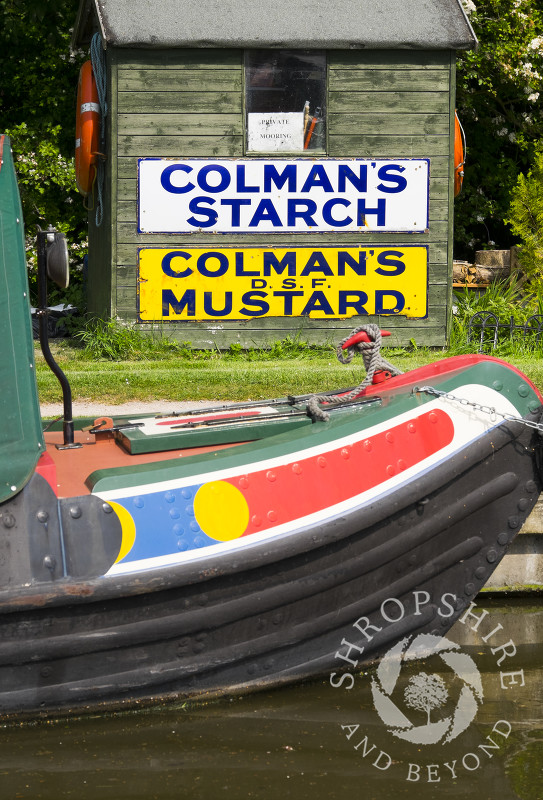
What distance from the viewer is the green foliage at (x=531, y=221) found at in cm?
1234

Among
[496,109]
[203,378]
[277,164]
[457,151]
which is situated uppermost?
[496,109]

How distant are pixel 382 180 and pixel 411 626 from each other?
680 cm

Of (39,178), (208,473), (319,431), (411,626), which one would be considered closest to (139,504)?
(208,473)

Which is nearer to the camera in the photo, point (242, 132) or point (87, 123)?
point (242, 132)

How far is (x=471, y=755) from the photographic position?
4324 mm

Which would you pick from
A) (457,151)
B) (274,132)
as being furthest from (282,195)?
(457,151)

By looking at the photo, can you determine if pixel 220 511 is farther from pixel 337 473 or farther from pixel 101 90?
pixel 101 90

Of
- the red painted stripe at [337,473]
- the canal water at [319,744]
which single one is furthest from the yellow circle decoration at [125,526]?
the canal water at [319,744]

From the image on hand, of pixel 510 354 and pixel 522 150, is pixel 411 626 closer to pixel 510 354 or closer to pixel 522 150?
pixel 510 354

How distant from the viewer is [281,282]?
35.9 ft

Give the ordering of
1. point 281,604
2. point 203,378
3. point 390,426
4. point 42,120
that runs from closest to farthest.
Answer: point 281,604 → point 390,426 → point 203,378 → point 42,120

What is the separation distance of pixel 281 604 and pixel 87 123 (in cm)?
756

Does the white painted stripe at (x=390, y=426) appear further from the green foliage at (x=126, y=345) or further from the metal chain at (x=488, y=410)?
the green foliage at (x=126, y=345)

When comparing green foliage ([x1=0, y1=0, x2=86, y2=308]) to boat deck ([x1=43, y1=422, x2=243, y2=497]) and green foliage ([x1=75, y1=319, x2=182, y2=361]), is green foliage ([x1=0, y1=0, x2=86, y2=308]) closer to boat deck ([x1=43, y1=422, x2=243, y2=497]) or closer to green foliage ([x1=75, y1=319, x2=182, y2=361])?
green foliage ([x1=75, y1=319, x2=182, y2=361])
